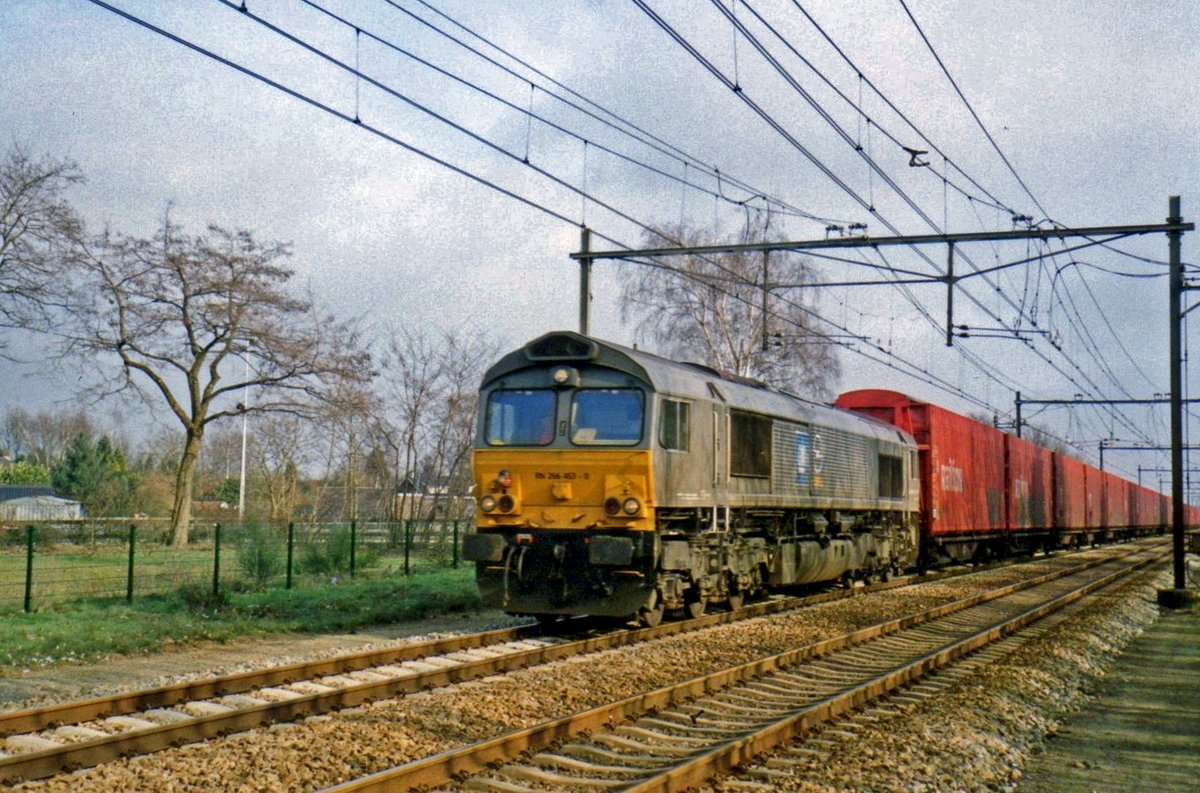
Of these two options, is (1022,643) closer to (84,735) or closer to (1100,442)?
(84,735)

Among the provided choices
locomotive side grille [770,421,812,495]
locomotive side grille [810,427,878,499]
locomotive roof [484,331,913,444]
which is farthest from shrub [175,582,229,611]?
locomotive side grille [810,427,878,499]

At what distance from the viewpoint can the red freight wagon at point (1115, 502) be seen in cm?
5219

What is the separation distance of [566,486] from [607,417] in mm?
973

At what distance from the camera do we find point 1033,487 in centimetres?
3691

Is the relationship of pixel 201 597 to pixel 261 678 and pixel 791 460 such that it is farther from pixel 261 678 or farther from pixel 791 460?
pixel 791 460

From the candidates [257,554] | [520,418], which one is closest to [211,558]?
[257,554]

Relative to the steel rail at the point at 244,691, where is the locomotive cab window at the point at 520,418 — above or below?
above

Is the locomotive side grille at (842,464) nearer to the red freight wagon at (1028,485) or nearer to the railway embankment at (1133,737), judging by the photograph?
the railway embankment at (1133,737)

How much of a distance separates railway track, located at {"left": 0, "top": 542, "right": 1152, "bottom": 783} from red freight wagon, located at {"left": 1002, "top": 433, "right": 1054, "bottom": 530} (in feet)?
79.2

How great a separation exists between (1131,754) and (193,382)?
Answer: 87.2ft

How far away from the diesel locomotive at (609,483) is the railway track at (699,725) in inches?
85.8

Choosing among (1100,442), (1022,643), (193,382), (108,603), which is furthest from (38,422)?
(1022,643)

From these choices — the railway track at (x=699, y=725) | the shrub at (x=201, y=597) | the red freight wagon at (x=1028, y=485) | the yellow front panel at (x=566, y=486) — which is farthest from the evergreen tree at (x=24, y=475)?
the railway track at (x=699, y=725)

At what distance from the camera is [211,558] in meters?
20.8
